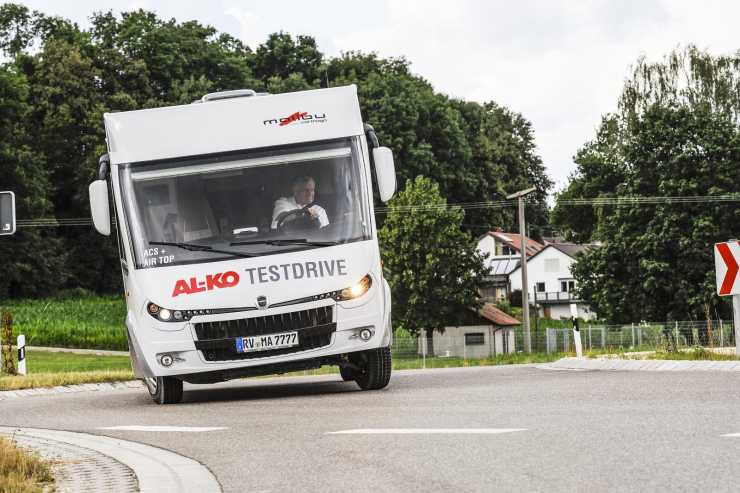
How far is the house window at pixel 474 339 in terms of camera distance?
78706 millimetres

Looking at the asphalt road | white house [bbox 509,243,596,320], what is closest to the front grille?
the asphalt road

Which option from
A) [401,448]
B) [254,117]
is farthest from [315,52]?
[401,448]

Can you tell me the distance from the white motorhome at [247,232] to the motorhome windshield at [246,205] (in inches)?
0.4

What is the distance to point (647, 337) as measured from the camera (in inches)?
1411

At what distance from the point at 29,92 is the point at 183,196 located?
58.4m

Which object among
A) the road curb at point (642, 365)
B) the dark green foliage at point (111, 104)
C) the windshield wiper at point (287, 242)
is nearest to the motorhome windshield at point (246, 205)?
the windshield wiper at point (287, 242)

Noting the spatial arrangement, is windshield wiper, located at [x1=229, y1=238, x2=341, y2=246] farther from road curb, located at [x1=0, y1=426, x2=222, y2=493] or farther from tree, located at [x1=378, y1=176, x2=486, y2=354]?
tree, located at [x1=378, y1=176, x2=486, y2=354]

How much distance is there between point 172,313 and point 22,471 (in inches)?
218

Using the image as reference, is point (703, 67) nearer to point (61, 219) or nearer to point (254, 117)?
point (61, 219)

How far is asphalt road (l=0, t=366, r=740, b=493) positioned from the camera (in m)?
6.86

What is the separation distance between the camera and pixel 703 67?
59.3 m

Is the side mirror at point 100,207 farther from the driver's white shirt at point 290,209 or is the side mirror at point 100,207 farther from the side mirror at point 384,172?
the side mirror at point 384,172

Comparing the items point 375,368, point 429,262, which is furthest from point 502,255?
point 375,368

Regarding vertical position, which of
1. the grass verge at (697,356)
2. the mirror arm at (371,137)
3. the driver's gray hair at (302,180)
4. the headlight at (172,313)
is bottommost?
the grass verge at (697,356)
